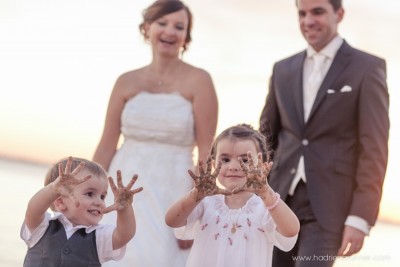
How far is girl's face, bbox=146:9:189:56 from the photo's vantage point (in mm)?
6340

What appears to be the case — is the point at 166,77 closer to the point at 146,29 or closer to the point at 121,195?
the point at 146,29

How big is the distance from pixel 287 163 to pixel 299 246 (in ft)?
1.73

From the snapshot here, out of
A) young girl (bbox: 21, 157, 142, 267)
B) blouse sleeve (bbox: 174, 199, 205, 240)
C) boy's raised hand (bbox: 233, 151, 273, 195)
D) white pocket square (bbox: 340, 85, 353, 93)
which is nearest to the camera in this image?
boy's raised hand (bbox: 233, 151, 273, 195)

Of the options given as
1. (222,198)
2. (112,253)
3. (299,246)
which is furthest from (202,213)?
(299,246)

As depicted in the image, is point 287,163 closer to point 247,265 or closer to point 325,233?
point 325,233

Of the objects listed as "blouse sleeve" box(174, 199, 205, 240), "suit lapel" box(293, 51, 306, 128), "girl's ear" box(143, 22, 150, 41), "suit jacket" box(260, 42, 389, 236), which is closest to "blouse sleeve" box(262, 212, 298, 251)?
"blouse sleeve" box(174, 199, 205, 240)

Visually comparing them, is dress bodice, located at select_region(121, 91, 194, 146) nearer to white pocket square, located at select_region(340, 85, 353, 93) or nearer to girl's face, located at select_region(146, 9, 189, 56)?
girl's face, located at select_region(146, 9, 189, 56)

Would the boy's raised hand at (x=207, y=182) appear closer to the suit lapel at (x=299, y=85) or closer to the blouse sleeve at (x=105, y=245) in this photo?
the blouse sleeve at (x=105, y=245)

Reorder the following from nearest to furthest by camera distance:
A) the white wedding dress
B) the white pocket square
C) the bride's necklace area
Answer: the white pocket square < the white wedding dress < the bride's necklace area

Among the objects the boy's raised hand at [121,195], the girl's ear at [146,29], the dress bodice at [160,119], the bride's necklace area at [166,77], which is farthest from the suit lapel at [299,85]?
the boy's raised hand at [121,195]

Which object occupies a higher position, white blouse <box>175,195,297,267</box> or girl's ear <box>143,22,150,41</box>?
girl's ear <box>143,22,150,41</box>

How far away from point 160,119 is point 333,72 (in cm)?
129

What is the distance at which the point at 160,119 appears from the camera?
6.43m

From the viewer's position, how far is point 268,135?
5.93m
